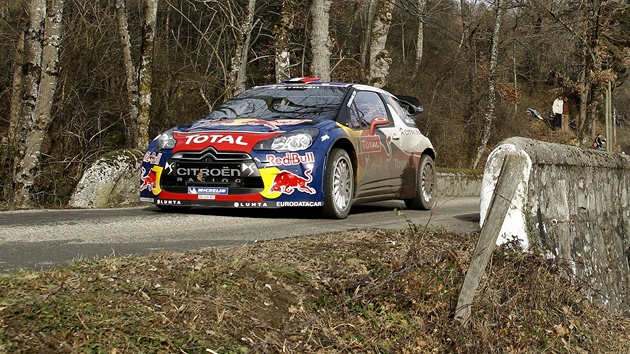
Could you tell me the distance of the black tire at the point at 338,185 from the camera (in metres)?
9.48

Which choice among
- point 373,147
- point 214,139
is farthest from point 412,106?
point 214,139

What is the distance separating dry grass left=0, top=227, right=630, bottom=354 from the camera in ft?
12.5

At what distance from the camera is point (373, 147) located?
1068 centimetres

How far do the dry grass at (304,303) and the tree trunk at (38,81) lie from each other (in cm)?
806

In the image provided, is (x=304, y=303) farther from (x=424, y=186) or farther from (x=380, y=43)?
(x=380, y=43)

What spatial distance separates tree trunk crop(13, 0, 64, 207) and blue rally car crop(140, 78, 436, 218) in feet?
14.7

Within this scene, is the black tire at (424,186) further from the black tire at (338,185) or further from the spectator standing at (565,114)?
the spectator standing at (565,114)

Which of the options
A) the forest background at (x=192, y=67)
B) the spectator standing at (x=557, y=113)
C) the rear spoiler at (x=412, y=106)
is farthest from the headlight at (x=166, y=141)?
the spectator standing at (x=557, y=113)

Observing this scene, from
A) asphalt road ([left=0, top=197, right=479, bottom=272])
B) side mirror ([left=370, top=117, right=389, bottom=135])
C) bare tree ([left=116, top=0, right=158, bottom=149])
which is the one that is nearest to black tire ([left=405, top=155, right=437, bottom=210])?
asphalt road ([left=0, top=197, right=479, bottom=272])

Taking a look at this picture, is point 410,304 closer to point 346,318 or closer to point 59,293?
point 346,318

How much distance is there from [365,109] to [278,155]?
2.13m

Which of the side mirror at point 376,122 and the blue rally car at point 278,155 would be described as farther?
the side mirror at point 376,122

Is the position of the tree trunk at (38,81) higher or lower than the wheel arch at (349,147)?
higher

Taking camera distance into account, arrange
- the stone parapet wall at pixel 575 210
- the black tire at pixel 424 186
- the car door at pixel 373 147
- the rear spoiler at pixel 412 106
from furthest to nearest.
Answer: the rear spoiler at pixel 412 106 < the black tire at pixel 424 186 < the car door at pixel 373 147 < the stone parapet wall at pixel 575 210
